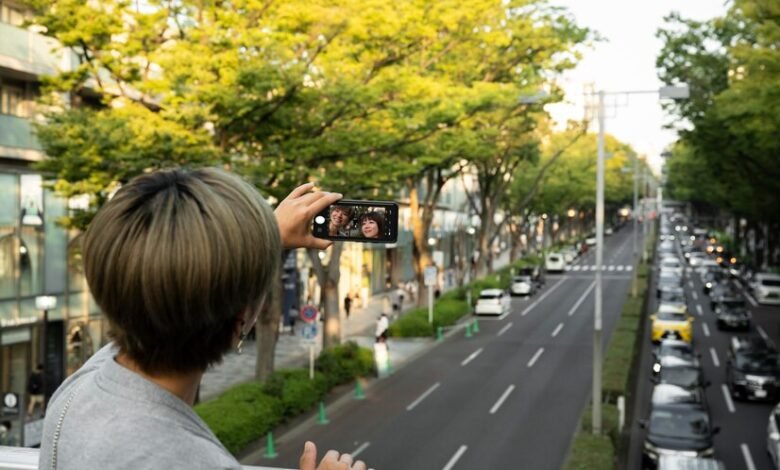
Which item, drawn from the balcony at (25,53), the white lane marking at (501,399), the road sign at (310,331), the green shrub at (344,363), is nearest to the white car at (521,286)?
the green shrub at (344,363)

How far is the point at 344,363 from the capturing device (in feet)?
77.3

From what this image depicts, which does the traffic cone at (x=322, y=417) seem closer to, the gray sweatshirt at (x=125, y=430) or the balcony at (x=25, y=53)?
the balcony at (x=25, y=53)

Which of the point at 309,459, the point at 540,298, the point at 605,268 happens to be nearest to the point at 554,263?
the point at 605,268

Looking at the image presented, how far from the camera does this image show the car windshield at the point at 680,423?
1638cm

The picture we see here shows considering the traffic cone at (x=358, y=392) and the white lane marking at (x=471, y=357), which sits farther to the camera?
the white lane marking at (x=471, y=357)

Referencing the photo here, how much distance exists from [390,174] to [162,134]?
678cm

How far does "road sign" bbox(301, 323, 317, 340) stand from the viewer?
68.2 ft

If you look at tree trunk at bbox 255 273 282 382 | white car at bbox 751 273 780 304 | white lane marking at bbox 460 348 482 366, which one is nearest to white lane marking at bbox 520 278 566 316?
white car at bbox 751 273 780 304

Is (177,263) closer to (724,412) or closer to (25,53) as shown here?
(25,53)

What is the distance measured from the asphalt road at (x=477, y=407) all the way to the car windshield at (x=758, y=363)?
164 inches

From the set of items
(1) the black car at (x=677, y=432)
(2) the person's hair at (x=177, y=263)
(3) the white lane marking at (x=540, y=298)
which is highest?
(2) the person's hair at (x=177, y=263)

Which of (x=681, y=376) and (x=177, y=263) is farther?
(x=681, y=376)

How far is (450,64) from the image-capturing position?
29359 mm

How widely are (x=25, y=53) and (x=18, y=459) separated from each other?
20454 mm
